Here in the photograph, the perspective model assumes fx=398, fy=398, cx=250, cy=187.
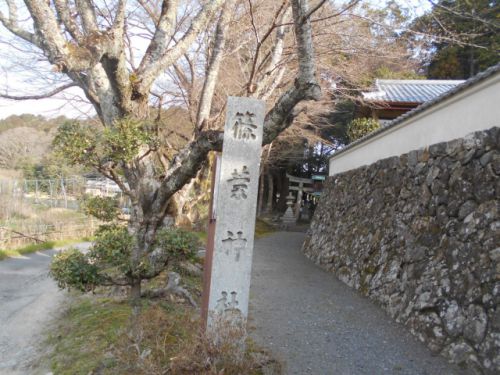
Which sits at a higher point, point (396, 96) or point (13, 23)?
point (396, 96)

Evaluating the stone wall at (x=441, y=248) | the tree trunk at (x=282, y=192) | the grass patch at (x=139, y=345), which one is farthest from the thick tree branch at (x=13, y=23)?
the tree trunk at (x=282, y=192)

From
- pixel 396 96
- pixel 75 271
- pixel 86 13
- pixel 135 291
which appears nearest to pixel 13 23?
pixel 86 13

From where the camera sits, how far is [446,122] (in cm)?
557

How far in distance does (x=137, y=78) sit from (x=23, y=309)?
5.11 metres

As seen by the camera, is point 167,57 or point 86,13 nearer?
point 86,13

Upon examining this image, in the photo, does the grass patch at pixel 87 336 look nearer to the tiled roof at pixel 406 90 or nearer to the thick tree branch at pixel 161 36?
the thick tree branch at pixel 161 36

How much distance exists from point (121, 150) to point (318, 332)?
336cm

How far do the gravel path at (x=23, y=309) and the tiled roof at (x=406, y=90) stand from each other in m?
9.89

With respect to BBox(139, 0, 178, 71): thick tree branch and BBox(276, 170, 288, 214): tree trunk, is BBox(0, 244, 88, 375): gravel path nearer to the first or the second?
BBox(139, 0, 178, 71): thick tree branch

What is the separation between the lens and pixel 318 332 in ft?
17.0

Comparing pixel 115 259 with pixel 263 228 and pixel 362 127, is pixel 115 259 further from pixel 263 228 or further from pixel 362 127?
pixel 263 228

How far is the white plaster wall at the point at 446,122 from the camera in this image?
456 centimetres

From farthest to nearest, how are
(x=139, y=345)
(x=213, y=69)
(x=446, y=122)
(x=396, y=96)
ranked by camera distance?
(x=396, y=96) → (x=213, y=69) → (x=446, y=122) → (x=139, y=345)

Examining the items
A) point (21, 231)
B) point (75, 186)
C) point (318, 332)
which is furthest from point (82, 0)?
point (75, 186)
